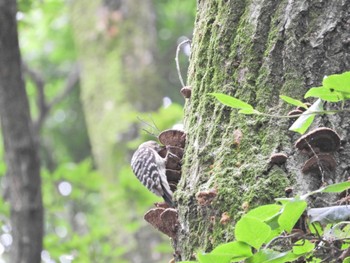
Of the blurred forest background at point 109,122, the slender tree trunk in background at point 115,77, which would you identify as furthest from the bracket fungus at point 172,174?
the slender tree trunk in background at point 115,77

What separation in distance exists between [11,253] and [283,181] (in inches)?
108

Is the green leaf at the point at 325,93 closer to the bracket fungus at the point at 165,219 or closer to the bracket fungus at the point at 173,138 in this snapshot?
the bracket fungus at the point at 165,219

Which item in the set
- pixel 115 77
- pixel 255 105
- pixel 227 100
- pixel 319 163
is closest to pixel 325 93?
pixel 227 100

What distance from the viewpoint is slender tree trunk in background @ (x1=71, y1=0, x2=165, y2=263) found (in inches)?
269

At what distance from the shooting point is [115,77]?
729 centimetres

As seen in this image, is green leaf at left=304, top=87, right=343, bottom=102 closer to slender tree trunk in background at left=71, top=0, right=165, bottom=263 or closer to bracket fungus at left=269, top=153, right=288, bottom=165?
bracket fungus at left=269, top=153, right=288, bottom=165

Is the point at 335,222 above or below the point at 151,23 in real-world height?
below

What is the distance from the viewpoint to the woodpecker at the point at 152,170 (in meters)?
2.06

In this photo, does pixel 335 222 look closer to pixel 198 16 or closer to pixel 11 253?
pixel 198 16

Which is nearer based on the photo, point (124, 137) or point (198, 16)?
point (198, 16)

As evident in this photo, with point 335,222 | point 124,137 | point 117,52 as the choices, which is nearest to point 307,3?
point 335,222

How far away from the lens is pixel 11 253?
4.17m

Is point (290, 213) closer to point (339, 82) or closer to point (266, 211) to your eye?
point (266, 211)

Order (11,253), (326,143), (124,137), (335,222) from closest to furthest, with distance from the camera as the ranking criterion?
(335,222)
(326,143)
(11,253)
(124,137)
